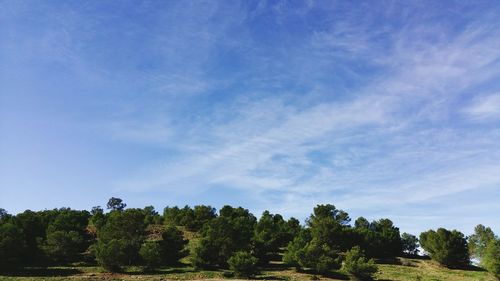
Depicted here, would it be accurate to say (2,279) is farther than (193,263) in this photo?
No

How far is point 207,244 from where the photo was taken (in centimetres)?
6681

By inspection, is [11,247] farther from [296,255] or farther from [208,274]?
[296,255]

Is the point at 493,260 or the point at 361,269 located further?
the point at 493,260

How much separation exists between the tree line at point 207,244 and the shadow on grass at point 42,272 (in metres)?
A: 2.73

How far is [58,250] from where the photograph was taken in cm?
6631

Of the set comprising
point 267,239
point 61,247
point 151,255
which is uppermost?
point 267,239

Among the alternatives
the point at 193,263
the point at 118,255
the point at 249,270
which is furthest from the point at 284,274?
the point at 118,255

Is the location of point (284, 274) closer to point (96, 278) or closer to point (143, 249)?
point (143, 249)

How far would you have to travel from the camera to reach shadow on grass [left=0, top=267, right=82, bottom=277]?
55809mm

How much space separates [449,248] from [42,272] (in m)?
69.9

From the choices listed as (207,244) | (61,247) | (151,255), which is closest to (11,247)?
(61,247)

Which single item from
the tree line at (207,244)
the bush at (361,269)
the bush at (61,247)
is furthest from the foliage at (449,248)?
the bush at (61,247)

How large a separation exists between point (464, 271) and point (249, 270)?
1666 inches

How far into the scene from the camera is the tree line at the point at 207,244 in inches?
2478
